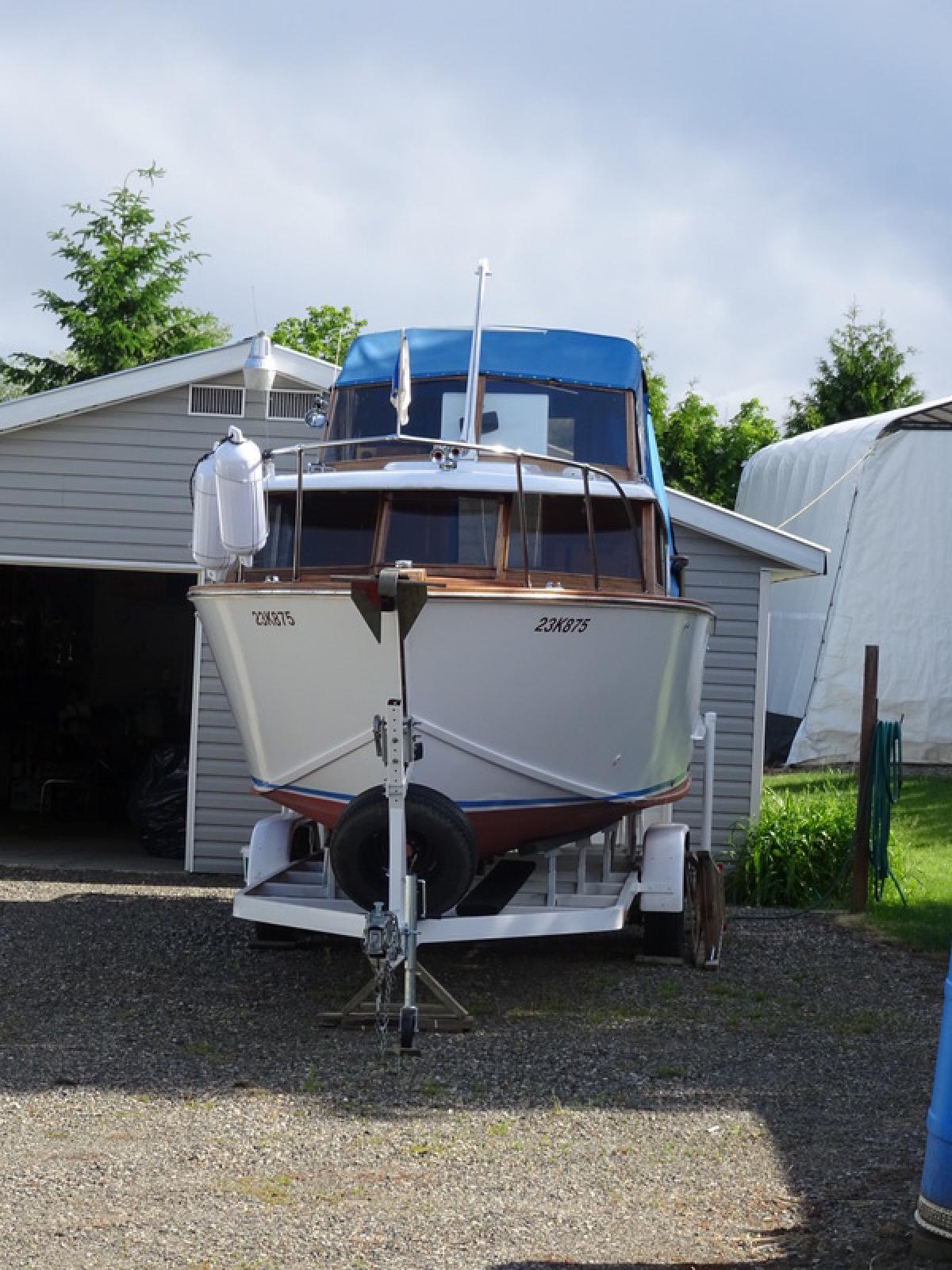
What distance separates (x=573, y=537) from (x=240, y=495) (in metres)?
1.86


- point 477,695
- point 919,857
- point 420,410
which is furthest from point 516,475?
point 919,857

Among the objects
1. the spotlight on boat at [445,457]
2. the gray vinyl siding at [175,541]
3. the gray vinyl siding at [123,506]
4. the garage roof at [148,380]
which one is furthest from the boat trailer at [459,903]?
the garage roof at [148,380]

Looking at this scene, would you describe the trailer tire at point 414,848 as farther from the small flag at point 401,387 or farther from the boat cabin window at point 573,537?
the small flag at point 401,387

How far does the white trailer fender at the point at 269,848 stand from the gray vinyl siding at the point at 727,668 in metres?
4.19

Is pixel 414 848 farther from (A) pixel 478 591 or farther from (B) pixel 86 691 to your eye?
(B) pixel 86 691

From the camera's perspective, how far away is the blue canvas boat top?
9953 millimetres

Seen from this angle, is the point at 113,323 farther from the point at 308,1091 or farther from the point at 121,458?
the point at 308,1091

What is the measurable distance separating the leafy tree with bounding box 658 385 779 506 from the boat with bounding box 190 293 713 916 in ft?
72.1

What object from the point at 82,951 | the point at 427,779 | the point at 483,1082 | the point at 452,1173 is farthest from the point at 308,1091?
the point at 82,951

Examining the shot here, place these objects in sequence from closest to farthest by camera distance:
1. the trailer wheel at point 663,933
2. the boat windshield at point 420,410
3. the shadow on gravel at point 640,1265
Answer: the shadow on gravel at point 640,1265, the trailer wheel at point 663,933, the boat windshield at point 420,410

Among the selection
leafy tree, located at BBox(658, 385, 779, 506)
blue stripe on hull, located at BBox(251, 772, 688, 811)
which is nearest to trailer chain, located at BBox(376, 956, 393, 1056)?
blue stripe on hull, located at BBox(251, 772, 688, 811)

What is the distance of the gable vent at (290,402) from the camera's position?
12625mm

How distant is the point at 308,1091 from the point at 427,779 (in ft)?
6.13

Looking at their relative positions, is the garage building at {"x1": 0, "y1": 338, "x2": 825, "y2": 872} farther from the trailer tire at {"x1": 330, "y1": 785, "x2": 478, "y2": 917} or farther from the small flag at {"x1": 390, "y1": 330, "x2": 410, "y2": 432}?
the trailer tire at {"x1": 330, "y1": 785, "x2": 478, "y2": 917}
